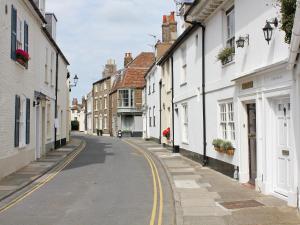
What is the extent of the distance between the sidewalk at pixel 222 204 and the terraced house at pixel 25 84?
5.85 meters

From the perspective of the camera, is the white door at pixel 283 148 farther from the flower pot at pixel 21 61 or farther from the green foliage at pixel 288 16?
the flower pot at pixel 21 61

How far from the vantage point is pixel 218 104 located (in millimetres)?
15352

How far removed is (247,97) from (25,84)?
946 centimetres

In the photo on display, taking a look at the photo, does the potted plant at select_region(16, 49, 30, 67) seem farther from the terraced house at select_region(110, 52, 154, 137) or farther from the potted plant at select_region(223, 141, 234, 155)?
the terraced house at select_region(110, 52, 154, 137)

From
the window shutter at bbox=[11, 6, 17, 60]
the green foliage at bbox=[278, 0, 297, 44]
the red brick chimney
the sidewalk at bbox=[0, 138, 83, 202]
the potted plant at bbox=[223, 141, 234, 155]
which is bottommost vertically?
the sidewalk at bbox=[0, 138, 83, 202]

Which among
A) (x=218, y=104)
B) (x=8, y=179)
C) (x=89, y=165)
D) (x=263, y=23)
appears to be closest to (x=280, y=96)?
(x=263, y=23)

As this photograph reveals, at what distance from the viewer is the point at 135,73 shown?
176 feet

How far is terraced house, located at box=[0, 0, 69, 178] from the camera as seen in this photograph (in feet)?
46.8

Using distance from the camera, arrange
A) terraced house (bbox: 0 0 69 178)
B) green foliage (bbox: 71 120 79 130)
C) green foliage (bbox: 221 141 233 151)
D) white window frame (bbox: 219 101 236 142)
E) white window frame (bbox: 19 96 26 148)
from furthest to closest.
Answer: green foliage (bbox: 71 120 79 130)
white window frame (bbox: 19 96 26 148)
terraced house (bbox: 0 0 69 178)
white window frame (bbox: 219 101 236 142)
green foliage (bbox: 221 141 233 151)

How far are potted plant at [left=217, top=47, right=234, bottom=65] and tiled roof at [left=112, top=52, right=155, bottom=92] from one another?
38.1 meters

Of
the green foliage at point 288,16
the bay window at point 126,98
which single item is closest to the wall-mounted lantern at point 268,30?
the green foliage at point 288,16

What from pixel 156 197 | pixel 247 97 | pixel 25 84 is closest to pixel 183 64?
pixel 25 84

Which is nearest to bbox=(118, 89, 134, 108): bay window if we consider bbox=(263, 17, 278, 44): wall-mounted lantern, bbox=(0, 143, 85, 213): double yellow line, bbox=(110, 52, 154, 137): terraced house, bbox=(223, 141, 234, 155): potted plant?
bbox=(110, 52, 154, 137): terraced house

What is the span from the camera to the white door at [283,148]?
9883 mm
